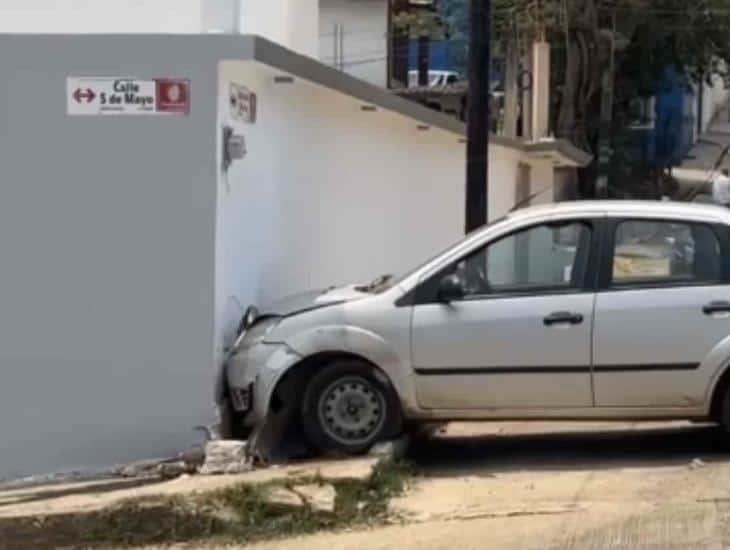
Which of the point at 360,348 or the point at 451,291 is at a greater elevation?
the point at 451,291

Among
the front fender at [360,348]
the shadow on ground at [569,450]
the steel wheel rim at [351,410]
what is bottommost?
the shadow on ground at [569,450]

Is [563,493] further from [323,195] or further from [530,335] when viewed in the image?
[323,195]

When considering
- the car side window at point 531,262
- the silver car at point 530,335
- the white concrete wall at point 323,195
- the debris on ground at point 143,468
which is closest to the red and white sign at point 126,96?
the white concrete wall at point 323,195

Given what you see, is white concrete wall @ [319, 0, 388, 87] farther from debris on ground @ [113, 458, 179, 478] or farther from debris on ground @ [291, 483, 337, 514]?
debris on ground @ [291, 483, 337, 514]

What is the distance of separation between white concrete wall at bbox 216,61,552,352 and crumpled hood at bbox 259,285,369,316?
1.17 feet

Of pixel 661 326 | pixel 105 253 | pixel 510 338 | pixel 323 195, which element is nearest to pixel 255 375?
pixel 105 253

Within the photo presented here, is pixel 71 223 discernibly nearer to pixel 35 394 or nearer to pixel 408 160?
pixel 35 394

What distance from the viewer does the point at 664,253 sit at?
31.3 ft

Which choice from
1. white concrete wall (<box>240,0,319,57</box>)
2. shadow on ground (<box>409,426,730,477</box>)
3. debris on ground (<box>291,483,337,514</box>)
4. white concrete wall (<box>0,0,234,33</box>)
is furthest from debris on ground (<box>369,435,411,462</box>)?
white concrete wall (<box>240,0,319,57</box>)

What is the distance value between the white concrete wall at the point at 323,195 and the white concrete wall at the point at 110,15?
181 centimetres

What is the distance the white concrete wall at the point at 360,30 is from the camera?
3822cm

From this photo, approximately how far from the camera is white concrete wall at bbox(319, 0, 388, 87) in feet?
125

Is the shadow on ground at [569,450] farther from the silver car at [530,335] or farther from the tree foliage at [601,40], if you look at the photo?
the tree foliage at [601,40]

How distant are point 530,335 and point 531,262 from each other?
1.84 feet
